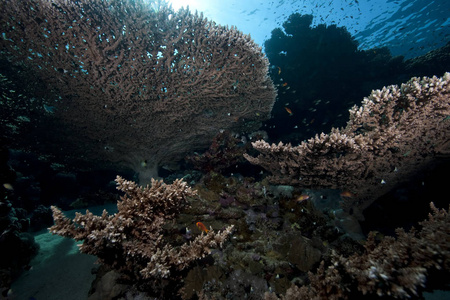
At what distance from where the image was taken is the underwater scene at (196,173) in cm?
234

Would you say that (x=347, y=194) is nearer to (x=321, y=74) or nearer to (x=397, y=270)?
(x=397, y=270)

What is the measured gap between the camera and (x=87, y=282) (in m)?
3.68

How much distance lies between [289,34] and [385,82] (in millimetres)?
9028

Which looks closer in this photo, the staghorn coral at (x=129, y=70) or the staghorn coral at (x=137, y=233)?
the staghorn coral at (x=137, y=233)

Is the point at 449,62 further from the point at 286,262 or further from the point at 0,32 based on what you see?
the point at 0,32

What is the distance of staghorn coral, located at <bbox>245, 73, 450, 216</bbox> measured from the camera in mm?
3748

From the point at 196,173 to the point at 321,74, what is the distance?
13321 millimetres

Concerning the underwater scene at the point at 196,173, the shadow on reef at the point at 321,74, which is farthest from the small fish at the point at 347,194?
the shadow on reef at the point at 321,74

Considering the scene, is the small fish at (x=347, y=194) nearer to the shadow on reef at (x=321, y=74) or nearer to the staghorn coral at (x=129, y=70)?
the staghorn coral at (x=129, y=70)

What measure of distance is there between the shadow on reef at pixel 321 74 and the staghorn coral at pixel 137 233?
11740 millimetres

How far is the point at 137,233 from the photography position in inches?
96.7

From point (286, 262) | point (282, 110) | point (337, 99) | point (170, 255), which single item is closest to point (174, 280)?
point (170, 255)

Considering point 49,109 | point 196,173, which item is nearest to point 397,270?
point 196,173

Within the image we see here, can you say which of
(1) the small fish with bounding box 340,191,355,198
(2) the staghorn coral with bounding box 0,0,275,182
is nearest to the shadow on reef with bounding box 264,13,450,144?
(2) the staghorn coral with bounding box 0,0,275,182
